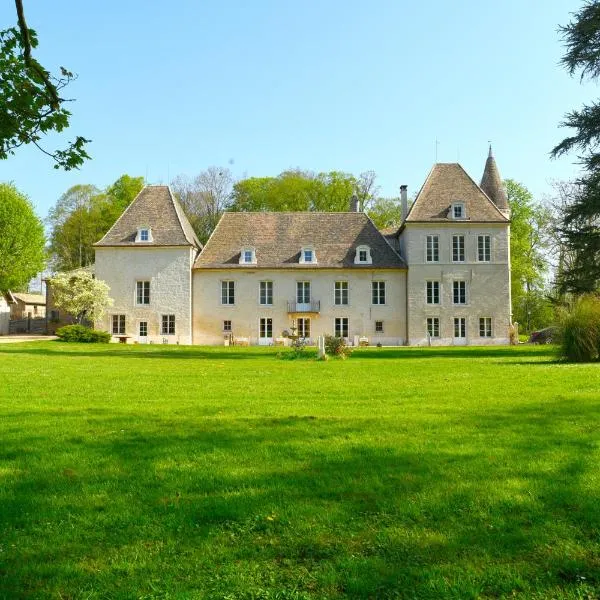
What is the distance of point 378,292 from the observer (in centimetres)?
3997

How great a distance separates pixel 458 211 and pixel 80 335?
2420 cm

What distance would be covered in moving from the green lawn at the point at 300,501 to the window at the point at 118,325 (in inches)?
1229

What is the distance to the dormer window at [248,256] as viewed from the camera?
40.0 meters

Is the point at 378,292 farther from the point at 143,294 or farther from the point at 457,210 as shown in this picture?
the point at 143,294

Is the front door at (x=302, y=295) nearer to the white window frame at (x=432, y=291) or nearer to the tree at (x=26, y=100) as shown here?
the white window frame at (x=432, y=291)

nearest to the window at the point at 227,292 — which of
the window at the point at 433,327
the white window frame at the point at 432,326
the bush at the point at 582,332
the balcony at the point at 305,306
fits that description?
the balcony at the point at 305,306

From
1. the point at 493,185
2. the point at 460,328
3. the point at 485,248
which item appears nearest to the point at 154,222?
the point at 460,328

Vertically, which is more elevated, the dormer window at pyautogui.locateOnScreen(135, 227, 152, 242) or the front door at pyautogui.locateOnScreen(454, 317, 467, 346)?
the dormer window at pyautogui.locateOnScreen(135, 227, 152, 242)

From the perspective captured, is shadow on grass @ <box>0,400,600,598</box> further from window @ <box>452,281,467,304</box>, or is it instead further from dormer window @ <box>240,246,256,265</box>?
dormer window @ <box>240,246,256,265</box>

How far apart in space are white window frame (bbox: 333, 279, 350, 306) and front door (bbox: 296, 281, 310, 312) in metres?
1.74

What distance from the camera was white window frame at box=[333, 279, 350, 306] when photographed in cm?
3991

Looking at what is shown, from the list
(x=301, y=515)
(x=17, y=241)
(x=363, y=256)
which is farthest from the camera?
(x=17, y=241)

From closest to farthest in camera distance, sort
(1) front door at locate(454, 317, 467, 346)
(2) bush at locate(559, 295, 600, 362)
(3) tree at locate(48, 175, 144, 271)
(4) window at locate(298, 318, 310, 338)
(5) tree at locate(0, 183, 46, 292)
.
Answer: (2) bush at locate(559, 295, 600, 362), (1) front door at locate(454, 317, 467, 346), (4) window at locate(298, 318, 310, 338), (5) tree at locate(0, 183, 46, 292), (3) tree at locate(48, 175, 144, 271)

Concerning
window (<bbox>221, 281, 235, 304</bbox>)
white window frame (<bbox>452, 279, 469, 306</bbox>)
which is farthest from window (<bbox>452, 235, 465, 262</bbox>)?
window (<bbox>221, 281, 235, 304</bbox>)
